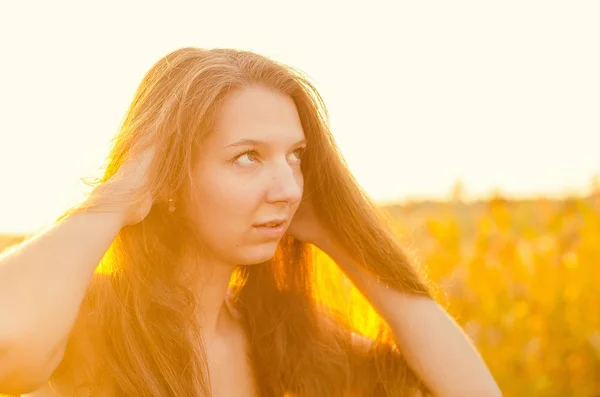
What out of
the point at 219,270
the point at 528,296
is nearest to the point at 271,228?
the point at 219,270

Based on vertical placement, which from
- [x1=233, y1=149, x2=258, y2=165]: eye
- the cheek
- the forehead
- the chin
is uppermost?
the forehead

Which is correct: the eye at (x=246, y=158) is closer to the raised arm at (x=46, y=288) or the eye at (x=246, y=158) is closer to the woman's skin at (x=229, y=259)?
the woman's skin at (x=229, y=259)

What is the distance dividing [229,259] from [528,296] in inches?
93.8

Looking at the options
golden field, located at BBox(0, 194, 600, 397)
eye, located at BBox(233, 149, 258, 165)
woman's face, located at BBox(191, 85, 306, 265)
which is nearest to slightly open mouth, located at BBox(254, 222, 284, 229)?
woman's face, located at BBox(191, 85, 306, 265)

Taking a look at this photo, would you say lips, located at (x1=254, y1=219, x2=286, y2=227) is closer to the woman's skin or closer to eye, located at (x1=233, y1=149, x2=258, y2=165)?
the woman's skin

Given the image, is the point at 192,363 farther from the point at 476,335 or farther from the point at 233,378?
the point at 476,335

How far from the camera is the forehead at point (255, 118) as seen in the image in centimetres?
205

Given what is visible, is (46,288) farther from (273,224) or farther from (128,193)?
(273,224)

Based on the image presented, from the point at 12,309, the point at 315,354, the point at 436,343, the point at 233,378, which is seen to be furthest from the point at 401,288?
the point at 12,309

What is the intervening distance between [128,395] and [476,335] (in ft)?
7.83

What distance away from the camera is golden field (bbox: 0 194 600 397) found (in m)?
3.98

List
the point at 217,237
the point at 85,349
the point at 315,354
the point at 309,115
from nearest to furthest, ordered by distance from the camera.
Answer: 1. the point at 85,349
2. the point at 217,237
3. the point at 309,115
4. the point at 315,354

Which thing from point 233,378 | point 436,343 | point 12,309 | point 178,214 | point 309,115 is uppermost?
point 309,115

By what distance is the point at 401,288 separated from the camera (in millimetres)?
2359
